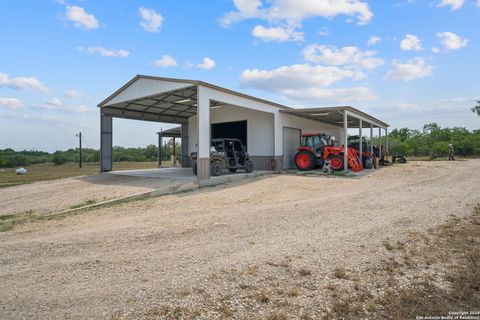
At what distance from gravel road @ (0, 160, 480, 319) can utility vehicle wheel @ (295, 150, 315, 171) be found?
685cm

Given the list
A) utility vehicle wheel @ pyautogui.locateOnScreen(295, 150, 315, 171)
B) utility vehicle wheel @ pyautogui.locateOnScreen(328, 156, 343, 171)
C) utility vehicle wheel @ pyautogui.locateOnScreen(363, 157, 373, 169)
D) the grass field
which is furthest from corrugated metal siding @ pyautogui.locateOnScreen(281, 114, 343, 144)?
the grass field

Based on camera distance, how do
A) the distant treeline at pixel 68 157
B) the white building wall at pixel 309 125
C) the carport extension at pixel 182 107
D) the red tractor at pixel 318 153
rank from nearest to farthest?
the carport extension at pixel 182 107, the red tractor at pixel 318 153, the white building wall at pixel 309 125, the distant treeline at pixel 68 157

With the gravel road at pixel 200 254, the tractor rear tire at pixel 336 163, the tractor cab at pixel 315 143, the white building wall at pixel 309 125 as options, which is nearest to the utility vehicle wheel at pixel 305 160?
the tractor cab at pixel 315 143

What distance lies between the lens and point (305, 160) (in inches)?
591

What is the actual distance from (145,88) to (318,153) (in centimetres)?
885

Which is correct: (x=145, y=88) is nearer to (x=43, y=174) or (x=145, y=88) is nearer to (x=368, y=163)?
(x=43, y=174)

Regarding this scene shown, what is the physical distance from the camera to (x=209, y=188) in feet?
35.0

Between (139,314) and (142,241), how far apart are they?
88.3 inches

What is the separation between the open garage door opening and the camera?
54.4 feet

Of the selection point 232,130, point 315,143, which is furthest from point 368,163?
point 232,130

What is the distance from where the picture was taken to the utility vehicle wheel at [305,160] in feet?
48.8

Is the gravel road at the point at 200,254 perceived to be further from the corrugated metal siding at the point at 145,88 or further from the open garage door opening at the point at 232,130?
the open garage door opening at the point at 232,130

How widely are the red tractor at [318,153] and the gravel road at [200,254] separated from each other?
264 inches

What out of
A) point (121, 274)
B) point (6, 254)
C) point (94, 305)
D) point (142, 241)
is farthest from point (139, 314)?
point (6, 254)
